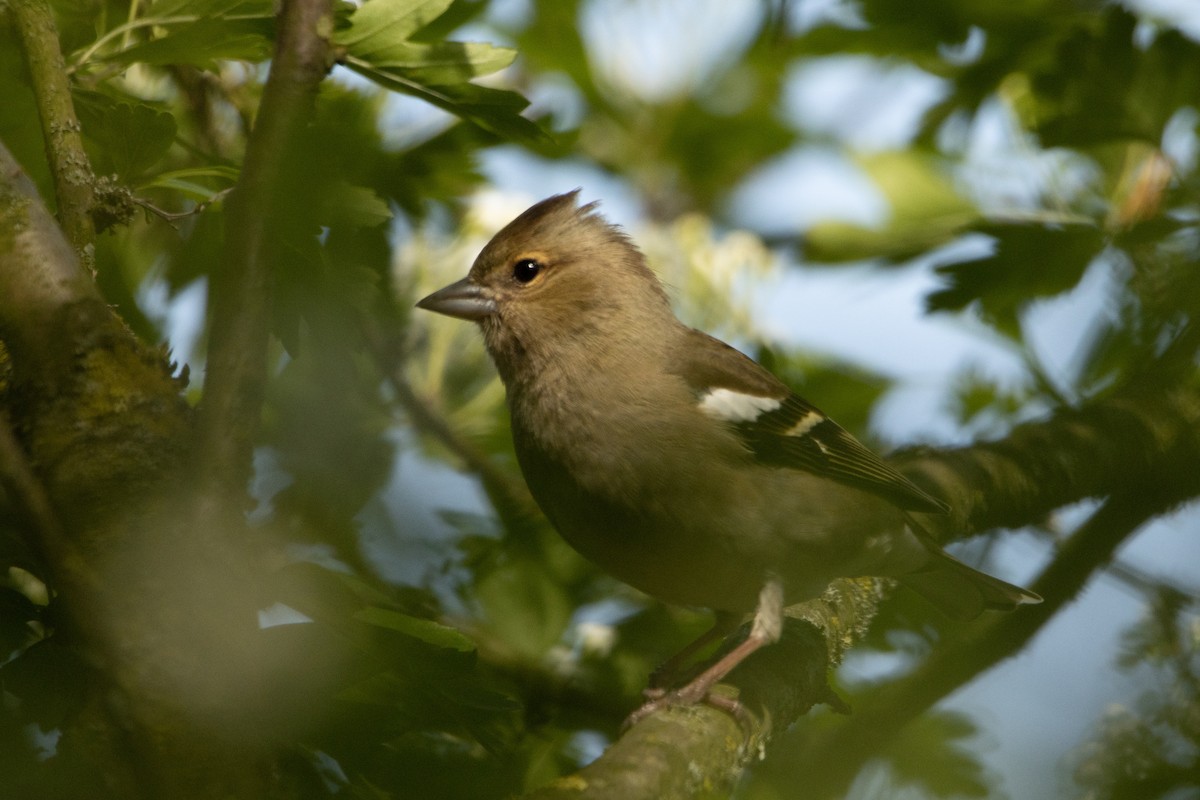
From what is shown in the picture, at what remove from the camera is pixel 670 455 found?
3.55 meters

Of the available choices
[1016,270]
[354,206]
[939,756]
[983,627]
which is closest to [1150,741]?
[939,756]

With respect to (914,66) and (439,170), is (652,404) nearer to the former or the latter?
(439,170)

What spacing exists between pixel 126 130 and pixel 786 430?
2479 mm

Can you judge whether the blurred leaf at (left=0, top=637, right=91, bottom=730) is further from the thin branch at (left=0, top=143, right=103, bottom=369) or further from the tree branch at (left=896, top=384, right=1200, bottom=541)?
the tree branch at (left=896, top=384, right=1200, bottom=541)

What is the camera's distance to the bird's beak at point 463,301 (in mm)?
4172

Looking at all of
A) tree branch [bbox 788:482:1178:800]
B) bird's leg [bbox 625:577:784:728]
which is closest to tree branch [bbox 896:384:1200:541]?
tree branch [bbox 788:482:1178:800]

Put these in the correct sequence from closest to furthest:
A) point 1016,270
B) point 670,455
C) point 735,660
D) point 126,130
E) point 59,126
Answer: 1. point 59,126
2. point 126,130
3. point 735,660
4. point 670,455
5. point 1016,270

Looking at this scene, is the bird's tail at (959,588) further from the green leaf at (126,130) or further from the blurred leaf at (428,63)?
the green leaf at (126,130)

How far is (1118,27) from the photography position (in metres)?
3.70

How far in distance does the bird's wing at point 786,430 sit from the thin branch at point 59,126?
217 centimetres

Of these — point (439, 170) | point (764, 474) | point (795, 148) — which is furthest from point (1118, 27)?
point (795, 148)

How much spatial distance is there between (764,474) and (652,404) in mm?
457

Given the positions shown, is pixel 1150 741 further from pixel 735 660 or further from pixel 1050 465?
pixel 1050 465

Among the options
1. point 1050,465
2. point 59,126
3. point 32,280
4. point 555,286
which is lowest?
point 1050,465
